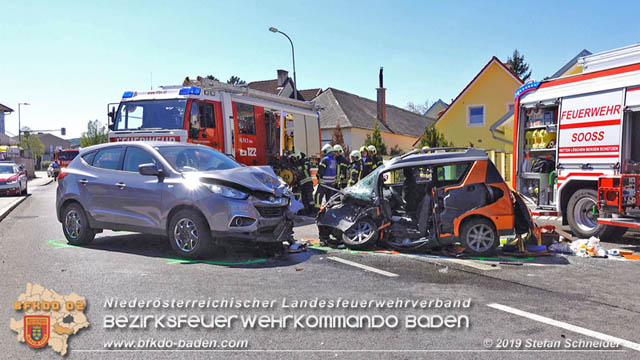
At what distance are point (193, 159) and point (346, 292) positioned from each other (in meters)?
3.64

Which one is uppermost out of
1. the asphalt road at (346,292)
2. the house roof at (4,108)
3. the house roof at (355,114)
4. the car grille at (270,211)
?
the house roof at (4,108)

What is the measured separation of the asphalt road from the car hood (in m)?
1.05

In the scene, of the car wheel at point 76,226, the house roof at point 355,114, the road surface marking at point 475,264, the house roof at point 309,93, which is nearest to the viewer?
the road surface marking at point 475,264

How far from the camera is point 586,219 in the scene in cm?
945

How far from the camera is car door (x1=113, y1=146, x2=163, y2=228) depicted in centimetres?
761

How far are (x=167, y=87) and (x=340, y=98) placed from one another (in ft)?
Answer: 116

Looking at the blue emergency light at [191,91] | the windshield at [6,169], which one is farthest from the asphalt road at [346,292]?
the windshield at [6,169]

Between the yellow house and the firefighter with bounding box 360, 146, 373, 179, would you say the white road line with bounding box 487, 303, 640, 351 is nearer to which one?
the firefighter with bounding box 360, 146, 373, 179

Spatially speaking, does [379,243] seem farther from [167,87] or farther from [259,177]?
[167,87]

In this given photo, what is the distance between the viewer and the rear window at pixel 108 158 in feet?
27.3

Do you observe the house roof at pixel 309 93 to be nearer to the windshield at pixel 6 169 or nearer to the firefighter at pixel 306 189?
the windshield at pixel 6 169

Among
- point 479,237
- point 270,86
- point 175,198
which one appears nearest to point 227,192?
point 175,198

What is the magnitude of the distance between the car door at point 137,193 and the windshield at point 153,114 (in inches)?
152

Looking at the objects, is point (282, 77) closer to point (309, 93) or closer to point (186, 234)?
point (309, 93)
